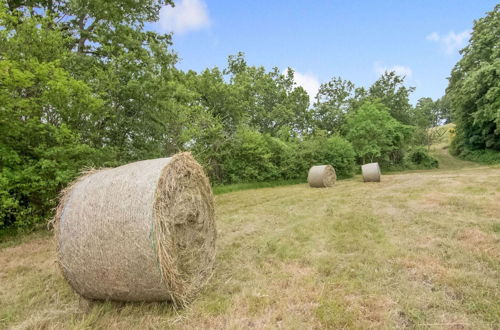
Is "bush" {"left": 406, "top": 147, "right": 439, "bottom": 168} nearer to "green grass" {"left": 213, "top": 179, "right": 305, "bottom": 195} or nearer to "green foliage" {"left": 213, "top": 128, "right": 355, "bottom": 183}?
"green foliage" {"left": 213, "top": 128, "right": 355, "bottom": 183}

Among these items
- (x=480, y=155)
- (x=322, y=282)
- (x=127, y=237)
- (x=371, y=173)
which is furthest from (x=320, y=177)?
(x=480, y=155)

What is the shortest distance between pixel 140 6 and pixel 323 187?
1267 cm

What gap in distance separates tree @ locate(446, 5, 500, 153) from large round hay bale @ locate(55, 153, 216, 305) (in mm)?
25911

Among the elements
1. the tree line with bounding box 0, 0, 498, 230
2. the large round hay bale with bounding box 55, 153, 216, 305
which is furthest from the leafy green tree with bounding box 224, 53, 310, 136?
the large round hay bale with bounding box 55, 153, 216, 305

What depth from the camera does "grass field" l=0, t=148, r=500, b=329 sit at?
2.59m

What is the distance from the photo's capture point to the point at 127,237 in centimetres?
270

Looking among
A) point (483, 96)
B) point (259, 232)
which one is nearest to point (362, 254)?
point (259, 232)

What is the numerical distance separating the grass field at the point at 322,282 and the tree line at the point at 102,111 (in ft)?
6.26

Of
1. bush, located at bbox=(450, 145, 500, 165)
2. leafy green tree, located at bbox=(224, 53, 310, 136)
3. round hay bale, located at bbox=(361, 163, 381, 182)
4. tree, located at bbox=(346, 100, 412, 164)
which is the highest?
leafy green tree, located at bbox=(224, 53, 310, 136)

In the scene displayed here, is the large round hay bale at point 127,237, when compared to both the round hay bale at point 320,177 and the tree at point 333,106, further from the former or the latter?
the tree at point 333,106

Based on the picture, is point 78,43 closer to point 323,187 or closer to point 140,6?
point 140,6

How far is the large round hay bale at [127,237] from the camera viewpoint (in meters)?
2.67

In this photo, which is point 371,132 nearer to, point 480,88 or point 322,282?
point 480,88

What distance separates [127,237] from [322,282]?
2.38m
